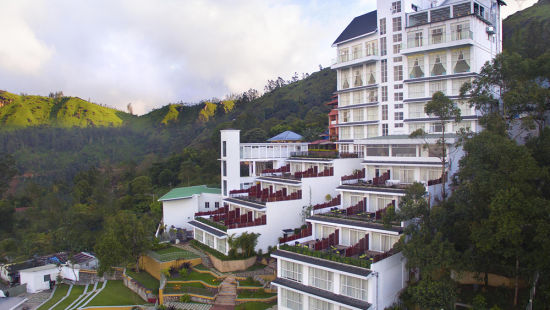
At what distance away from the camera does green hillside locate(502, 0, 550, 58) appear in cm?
3462

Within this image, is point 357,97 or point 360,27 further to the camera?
point 360,27

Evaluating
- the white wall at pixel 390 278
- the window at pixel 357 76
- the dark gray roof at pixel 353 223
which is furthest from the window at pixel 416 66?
the white wall at pixel 390 278

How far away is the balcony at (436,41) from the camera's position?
27172 millimetres

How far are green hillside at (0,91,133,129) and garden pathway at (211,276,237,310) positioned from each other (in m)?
88.8

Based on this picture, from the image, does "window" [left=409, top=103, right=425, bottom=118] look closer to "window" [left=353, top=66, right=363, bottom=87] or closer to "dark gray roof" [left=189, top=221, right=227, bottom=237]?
"window" [left=353, top=66, right=363, bottom=87]

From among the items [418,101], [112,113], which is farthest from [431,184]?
[112,113]

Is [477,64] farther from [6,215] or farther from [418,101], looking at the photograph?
[6,215]

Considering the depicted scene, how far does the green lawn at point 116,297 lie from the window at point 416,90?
959 inches

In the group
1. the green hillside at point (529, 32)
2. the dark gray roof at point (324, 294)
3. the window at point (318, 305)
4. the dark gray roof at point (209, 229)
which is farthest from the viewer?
the green hillside at point (529, 32)

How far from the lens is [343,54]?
114ft

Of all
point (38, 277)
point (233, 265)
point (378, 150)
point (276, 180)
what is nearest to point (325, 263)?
point (233, 265)

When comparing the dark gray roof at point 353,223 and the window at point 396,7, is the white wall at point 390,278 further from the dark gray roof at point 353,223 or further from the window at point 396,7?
the window at point 396,7

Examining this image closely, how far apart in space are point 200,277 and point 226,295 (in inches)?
117

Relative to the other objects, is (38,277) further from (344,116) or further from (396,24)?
(396,24)
